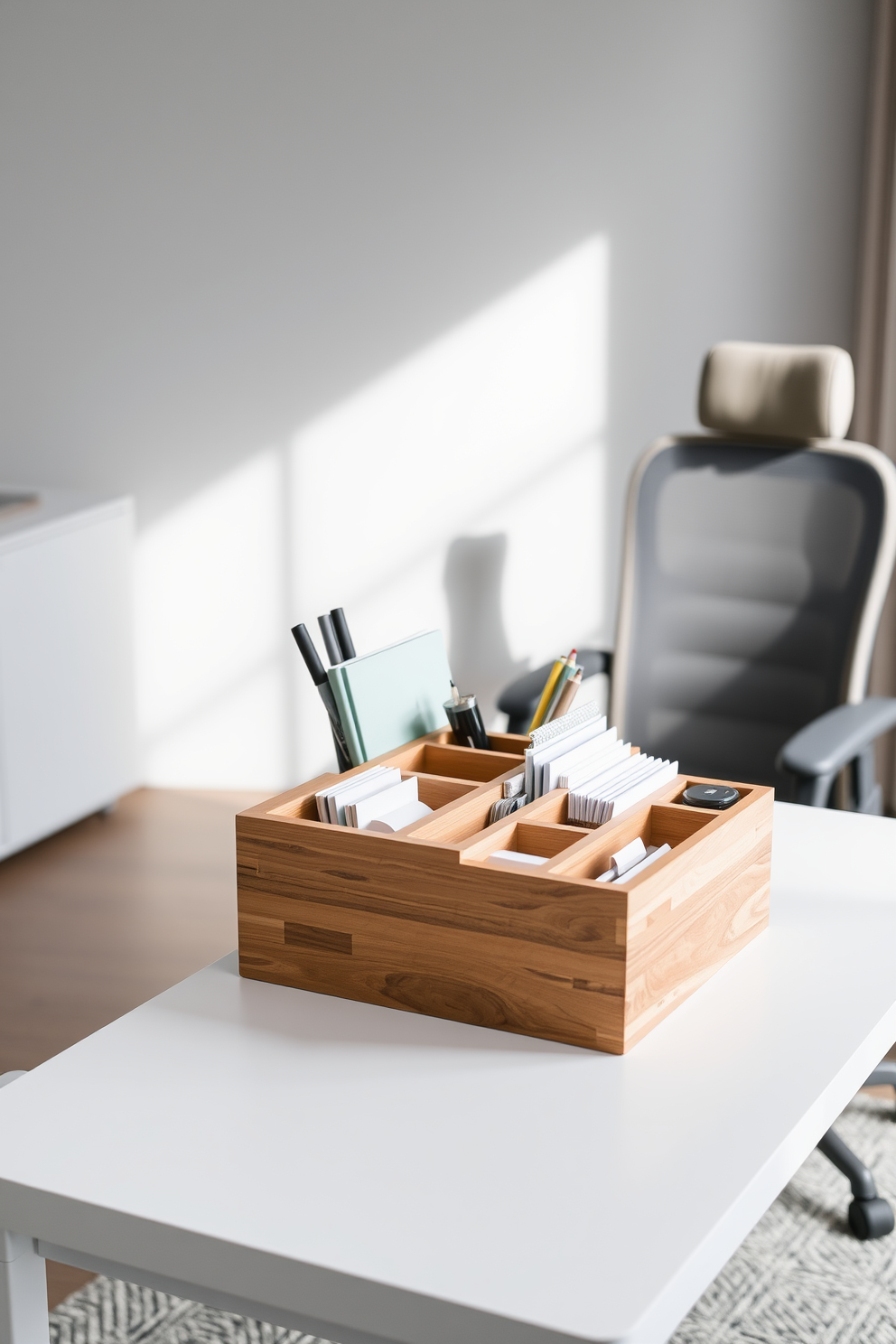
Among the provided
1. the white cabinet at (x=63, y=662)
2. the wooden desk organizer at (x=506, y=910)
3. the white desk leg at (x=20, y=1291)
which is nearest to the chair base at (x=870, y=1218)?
the wooden desk organizer at (x=506, y=910)

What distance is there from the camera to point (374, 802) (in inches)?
53.0

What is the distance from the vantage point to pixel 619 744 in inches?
58.6

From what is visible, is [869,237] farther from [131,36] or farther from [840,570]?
[131,36]

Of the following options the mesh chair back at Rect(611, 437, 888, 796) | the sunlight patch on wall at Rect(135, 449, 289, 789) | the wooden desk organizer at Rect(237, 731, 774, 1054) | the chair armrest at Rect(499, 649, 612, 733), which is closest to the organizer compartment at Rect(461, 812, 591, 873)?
the wooden desk organizer at Rect(237, 731, 774, 1054)

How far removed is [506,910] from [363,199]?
9.15 ft

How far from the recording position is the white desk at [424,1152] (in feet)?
2.97

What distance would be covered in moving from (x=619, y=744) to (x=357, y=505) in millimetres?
2387

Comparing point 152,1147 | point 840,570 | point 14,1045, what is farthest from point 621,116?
point 152,1147

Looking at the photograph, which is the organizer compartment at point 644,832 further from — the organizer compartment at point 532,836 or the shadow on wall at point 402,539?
the shadow on wall at point 402,539

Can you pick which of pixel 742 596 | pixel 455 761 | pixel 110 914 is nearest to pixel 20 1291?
pixel 455 761

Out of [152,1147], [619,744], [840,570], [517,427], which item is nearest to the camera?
[152,1147]

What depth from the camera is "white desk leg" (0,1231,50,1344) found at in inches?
41.5

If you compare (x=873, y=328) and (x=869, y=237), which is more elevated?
(x=869, y=237)

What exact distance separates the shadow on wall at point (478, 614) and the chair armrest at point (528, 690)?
0.98 meters
